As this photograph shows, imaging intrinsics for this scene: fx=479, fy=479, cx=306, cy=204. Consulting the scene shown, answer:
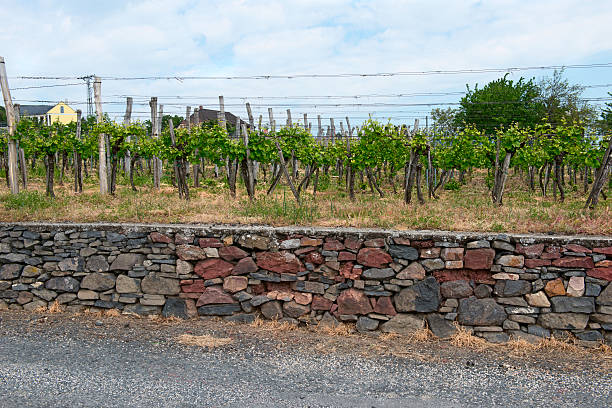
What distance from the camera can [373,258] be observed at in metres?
6.09

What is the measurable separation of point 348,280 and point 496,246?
1.87m

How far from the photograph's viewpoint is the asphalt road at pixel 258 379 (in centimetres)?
432

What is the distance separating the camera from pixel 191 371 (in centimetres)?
498

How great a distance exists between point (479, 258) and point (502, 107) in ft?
81.4

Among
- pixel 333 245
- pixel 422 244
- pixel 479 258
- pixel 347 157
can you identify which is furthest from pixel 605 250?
pixel 347 157

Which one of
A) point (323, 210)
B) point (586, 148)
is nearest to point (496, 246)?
point (323, 210)

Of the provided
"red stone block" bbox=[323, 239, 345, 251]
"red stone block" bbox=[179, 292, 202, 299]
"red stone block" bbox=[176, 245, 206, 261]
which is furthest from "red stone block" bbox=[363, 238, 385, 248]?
"red stone block" bbox=[179, 292, 202, 299]

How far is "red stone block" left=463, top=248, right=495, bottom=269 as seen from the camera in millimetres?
5820

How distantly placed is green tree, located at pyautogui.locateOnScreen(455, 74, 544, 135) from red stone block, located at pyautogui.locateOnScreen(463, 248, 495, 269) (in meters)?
21.9

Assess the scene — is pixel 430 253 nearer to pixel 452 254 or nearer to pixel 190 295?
pixel 452 254

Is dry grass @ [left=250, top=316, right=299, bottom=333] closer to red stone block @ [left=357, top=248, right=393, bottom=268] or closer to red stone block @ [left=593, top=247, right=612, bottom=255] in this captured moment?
red stone block @ [left=357, top=248, right=393, bottom=268]

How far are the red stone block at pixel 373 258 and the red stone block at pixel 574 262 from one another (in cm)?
196

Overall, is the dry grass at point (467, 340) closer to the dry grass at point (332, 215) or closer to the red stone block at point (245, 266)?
the dry grass at point (332, 215)

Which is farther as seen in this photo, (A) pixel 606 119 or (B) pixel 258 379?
(A) pixel 606 119
